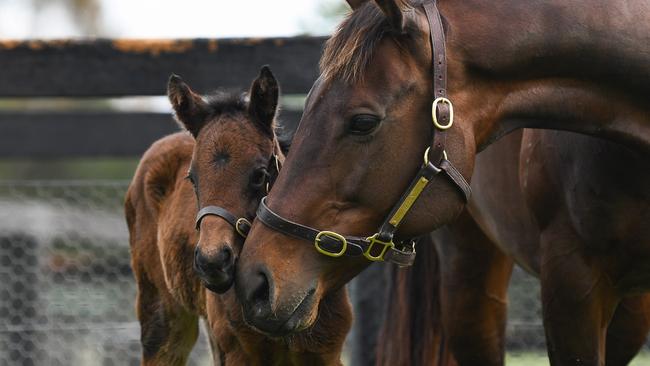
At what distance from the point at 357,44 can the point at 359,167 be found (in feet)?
0.91

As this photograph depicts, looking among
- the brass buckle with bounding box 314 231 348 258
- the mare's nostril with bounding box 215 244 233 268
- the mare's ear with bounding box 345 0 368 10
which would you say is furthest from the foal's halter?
the mare's nostril with bounding box 215 244 233 268

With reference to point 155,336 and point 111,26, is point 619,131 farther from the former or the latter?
point 111,26

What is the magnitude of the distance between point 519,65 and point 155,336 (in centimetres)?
238

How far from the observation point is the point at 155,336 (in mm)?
4344

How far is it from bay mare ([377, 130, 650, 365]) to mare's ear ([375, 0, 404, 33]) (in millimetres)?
722

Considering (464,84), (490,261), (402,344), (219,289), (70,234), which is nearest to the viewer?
(464,84)

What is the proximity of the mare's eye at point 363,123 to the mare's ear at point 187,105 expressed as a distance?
3.81 feet

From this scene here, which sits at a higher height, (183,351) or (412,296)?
(412,296)

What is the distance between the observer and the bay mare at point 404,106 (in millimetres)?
2328

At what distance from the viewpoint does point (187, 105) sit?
3.43 meters

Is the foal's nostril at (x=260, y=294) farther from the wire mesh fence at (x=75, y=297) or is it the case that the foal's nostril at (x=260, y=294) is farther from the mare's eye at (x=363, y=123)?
the wire mesh fence at (x=75, y=297)

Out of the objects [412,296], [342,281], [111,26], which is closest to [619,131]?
[342,281]

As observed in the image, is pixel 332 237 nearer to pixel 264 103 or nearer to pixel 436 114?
pixel 436 114

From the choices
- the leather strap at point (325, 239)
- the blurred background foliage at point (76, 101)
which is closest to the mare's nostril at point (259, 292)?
the leather strap at point (325, 239)
